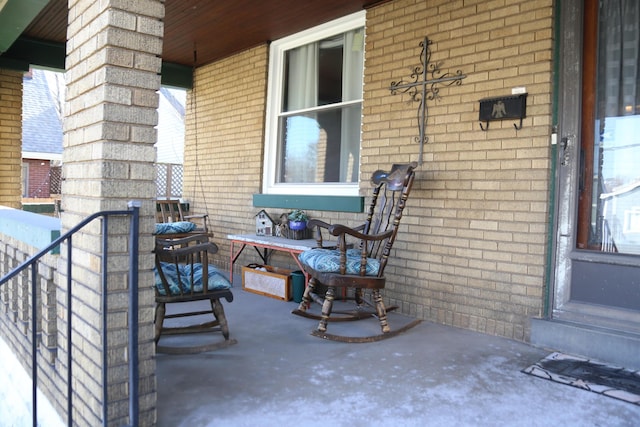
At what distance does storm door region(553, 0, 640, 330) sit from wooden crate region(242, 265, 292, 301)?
2107 millimetres

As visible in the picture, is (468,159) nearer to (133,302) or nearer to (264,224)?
(264,224)

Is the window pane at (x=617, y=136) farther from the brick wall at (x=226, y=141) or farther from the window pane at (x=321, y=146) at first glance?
the brick wall at (x=226, y=141)

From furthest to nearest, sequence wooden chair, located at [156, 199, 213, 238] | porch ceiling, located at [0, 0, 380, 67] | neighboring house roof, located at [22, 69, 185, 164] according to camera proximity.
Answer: neighboring house roof, located at [22, 69, 185, 164] → wooden chair, located at [156, 199, 213, 238] → porch ceiling, located at [0, 0, 380, 67]

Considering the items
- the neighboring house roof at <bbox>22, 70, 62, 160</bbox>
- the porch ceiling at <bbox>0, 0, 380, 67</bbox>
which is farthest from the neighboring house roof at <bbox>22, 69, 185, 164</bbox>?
the porch ceiling at <bbox>0, 0, 380, 67</bbox>

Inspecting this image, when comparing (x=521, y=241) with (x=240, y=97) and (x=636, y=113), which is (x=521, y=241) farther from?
(x=240, y=97)

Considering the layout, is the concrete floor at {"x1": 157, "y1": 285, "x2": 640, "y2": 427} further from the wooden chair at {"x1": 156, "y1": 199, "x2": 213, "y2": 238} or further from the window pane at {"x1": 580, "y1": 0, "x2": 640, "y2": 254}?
the wooden chair at {"x1": 156, "y1": 199, "x2": 213, "y2": 238}

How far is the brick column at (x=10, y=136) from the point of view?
221 inches

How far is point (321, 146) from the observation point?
4.77m

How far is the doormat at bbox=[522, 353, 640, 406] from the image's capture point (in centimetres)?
226

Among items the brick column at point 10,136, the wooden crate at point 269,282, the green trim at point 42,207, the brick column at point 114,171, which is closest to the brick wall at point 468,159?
the wooden crate at point 269,282

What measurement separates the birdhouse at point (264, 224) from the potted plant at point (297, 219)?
31 centimetres

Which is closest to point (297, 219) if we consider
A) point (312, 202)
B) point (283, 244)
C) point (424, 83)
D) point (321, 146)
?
point (312, 202)

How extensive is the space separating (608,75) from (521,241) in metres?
1.09

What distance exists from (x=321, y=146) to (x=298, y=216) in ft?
2.54
